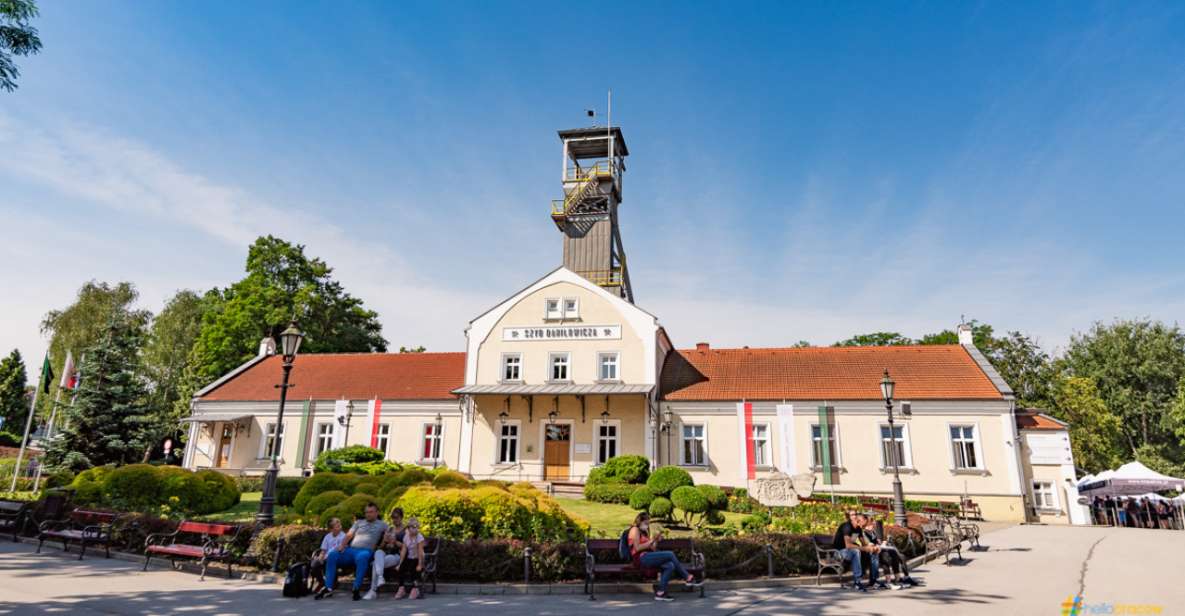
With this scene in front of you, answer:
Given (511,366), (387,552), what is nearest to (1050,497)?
(511,366)

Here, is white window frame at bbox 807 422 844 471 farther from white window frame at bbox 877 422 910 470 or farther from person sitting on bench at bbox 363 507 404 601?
person sitting on bench at bbox 363 507 404 601

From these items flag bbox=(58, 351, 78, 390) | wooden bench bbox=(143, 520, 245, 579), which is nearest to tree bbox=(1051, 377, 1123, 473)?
wooden bench bbox=(143, 520, 245, 579)

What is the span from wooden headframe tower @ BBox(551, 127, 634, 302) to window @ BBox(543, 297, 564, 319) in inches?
266

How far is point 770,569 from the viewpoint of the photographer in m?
10.1

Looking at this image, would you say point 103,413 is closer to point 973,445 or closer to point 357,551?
point 357,551

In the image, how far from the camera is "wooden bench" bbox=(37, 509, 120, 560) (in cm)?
1170

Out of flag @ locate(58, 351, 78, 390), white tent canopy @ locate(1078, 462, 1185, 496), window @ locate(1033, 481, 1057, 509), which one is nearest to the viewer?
white tent canopy @ locate(1078, 462, 1185, 496)

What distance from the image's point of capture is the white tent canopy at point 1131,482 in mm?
23297

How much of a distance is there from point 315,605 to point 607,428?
18.6m

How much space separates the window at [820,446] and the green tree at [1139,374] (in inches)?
1183

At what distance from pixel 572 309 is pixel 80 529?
60.1 ft

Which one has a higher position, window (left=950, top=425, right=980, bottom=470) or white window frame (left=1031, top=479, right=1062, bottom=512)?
window (left=950, top=425, right=980, bottom=470)

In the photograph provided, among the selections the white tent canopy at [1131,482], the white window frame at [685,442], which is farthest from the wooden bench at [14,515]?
the white tent canopy at [1131,482]

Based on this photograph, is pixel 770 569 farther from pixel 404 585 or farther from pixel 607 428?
pixel 607 428
